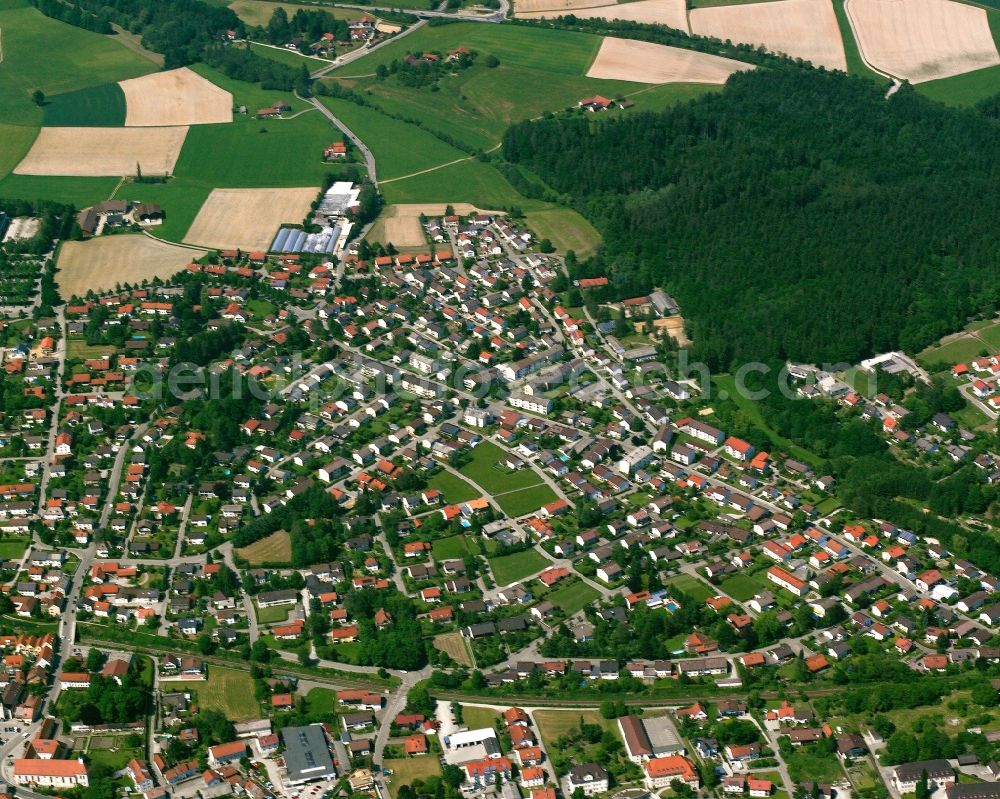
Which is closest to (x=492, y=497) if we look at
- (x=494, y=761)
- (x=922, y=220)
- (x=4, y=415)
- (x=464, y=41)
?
(x=494, y=761)

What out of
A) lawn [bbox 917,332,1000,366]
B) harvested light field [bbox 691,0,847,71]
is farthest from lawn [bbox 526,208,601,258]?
harvested light field [bbox 691,0,847,71]

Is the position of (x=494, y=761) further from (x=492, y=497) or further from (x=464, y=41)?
(x=464, y=41)

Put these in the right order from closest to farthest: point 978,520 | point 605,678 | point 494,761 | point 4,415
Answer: point 494,761
point 605,678
point 978,520
point 4,415

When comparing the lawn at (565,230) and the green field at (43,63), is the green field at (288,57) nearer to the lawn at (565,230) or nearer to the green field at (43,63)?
the green field at (43,63)

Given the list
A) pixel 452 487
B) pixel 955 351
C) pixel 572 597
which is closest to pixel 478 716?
pixel 572 597

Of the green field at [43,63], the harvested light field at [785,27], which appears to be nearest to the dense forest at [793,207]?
the harvested light field at [785,27]

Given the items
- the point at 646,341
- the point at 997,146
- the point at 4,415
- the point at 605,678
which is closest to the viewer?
the point at 605,678

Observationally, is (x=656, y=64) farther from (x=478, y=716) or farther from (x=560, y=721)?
(x=478, y=716)
